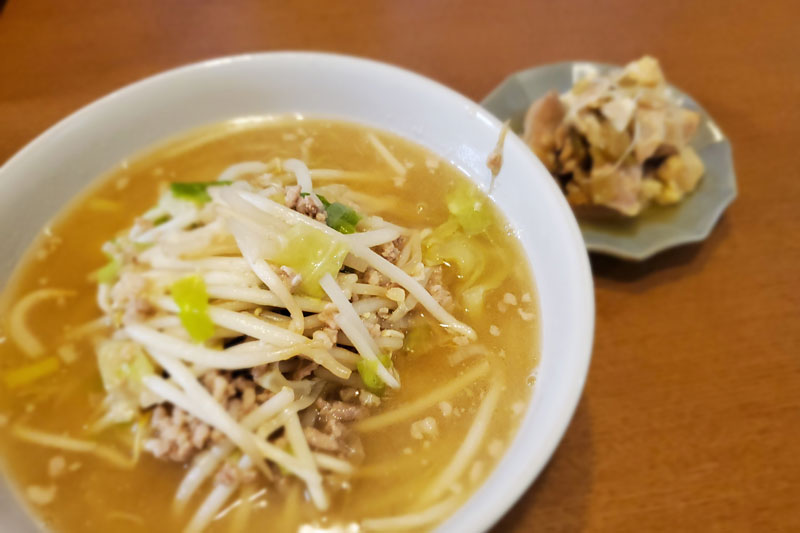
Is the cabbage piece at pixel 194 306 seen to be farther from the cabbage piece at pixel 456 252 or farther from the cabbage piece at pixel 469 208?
the cabbage piece at pixel 469 208

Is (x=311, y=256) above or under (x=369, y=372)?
above

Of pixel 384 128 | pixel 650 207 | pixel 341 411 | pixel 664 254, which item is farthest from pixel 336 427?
pixel 650 207

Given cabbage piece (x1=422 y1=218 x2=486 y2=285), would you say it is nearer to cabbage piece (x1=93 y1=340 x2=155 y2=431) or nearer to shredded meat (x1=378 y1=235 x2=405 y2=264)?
shredded meat (x1=378 y1=235 x2=405 y2=264)

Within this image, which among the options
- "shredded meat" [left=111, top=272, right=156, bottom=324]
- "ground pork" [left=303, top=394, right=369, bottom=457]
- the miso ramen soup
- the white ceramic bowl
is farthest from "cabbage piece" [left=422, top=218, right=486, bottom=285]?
"shredded meat" [left=111, top=272, right=156, bottom=324]

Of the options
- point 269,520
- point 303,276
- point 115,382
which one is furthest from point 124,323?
point 269,520

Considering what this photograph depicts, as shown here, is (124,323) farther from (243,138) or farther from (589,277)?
(589,277)

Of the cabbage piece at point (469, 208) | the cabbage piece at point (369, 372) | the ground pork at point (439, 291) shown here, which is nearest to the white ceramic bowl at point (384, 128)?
the cabbage piece at point (469, 208)

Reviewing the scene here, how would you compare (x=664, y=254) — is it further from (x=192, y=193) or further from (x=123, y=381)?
(x=123, y=381)
